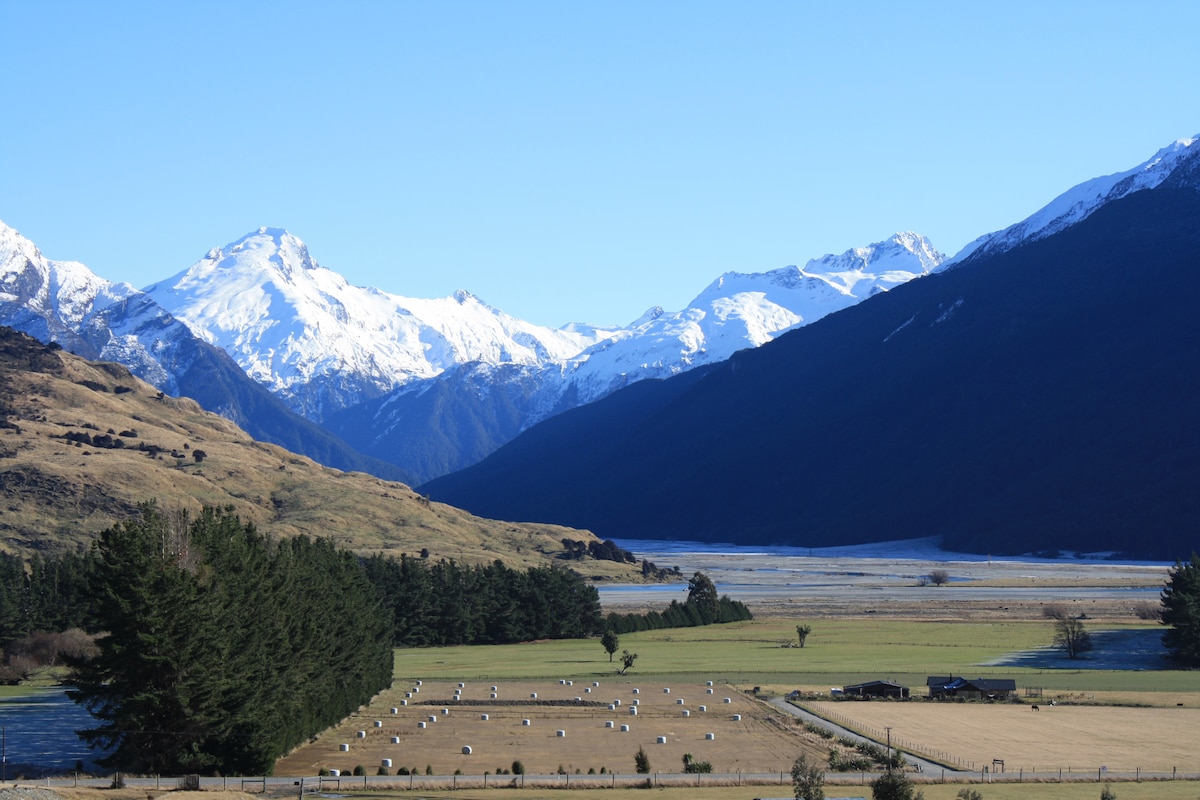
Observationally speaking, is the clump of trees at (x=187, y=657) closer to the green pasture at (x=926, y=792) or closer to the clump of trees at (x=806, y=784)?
the green pasture at (x=926, y=792)

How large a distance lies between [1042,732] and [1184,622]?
56.9m

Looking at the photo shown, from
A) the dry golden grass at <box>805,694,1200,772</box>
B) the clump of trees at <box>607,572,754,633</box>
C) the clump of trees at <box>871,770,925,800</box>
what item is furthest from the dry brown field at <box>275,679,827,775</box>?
the clump of trees at <box>607,572,754,633</box>

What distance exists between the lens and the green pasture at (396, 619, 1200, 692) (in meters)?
130

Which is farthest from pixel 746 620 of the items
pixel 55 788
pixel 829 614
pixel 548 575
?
pixel 55 788

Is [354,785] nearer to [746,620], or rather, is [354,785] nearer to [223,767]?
[223,767]

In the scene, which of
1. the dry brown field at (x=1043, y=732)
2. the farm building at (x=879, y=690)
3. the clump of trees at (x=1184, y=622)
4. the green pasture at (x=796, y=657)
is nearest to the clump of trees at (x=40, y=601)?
the green pasture at (x=796, y=657)

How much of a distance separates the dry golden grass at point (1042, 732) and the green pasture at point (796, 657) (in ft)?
49.0

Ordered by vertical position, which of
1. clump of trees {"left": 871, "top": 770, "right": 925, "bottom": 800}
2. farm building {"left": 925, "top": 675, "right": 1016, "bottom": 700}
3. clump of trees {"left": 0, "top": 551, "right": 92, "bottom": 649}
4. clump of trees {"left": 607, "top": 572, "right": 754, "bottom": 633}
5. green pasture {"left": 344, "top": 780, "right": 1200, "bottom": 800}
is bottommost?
green pasture {"left": 344, "top": 780, "right": 1200, "bottom": 800}

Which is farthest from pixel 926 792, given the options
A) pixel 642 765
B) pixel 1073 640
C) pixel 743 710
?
pixel 1073 640

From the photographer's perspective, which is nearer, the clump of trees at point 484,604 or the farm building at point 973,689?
the farm building at point 973,689

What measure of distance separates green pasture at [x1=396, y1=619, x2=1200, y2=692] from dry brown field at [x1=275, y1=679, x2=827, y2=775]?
14.0m

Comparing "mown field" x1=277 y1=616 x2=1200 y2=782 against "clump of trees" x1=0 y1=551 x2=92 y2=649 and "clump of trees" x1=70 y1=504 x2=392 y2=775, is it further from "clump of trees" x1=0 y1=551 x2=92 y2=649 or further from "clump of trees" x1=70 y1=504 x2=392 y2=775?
"clump of trees" x1=0 y1=551 x2=92 y2=649

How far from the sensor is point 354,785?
75.6 meters

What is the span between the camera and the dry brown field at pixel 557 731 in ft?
281
